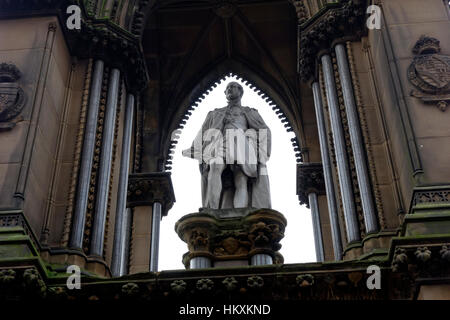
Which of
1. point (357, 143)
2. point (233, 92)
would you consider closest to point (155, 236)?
point (233, 92)

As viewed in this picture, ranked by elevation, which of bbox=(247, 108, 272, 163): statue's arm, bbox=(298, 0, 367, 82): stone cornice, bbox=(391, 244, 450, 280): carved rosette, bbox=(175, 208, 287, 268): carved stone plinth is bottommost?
bbox=(391, 244, 450, 280): carved rosette

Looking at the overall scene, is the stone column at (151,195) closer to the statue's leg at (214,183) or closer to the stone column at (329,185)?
the statue's leg at (214,183)

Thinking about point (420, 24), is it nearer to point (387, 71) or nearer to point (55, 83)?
point (387, 71)

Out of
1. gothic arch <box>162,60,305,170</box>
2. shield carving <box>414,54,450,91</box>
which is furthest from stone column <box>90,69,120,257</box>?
gothic arch <box>162,60,305,170</box>

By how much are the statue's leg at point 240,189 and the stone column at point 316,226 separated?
3.46 metres

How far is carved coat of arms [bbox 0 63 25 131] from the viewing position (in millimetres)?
10727

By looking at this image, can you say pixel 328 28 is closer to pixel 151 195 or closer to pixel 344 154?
pixel 344 154

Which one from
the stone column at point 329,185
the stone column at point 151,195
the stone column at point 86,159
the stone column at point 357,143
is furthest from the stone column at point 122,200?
the stone column at point 357,143

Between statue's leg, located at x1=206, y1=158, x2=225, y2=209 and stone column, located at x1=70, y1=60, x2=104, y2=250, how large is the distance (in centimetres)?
185

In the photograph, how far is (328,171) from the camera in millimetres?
12578

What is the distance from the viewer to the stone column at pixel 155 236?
15555mm

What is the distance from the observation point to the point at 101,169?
11.7 metres

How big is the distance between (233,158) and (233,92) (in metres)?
1.84

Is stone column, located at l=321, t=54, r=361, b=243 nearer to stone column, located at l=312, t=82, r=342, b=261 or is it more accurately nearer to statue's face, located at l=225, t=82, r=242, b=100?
stone column, located at l=312, t=82, r=342, b=261
